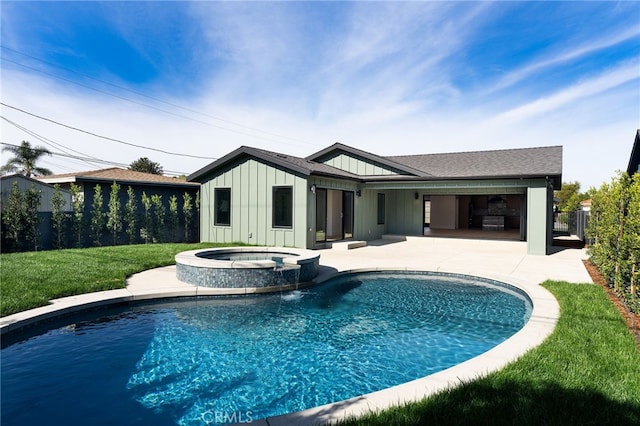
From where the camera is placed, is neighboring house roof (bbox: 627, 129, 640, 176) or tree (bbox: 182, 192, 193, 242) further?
tree (bbox: 182, 192, 193, 242)

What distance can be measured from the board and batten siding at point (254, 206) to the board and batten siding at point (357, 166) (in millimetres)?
5353

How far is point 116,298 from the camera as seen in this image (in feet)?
21.5

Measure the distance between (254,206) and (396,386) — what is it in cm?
1171

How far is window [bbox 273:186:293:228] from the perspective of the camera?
1376 cm

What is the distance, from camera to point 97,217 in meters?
14.5

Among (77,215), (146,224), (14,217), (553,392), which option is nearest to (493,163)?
(553,392)

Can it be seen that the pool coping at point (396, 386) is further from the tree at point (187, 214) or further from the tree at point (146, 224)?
the tree at point (187, 214)

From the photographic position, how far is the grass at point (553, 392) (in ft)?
8.73

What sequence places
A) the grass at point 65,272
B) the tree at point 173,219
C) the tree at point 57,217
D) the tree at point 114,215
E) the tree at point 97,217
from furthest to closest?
the tree at point 173,219 < the tree at point 114,215 < the tree at point 97,217 < the tree at point 57,217 < the grass at point 65,272

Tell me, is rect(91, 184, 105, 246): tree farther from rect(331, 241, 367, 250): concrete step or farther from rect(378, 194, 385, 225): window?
rect(378, 194, 385, 225): window

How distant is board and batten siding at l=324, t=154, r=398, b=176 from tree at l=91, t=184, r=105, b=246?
34.2 ft

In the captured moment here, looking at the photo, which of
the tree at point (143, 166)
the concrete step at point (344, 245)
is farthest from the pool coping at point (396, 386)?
the tree at point (143, 166)

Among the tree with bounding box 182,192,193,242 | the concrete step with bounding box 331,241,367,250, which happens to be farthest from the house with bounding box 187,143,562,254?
the tree with bounding box 182,192,193,242

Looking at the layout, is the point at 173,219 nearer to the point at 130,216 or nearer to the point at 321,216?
the point at 130,216
